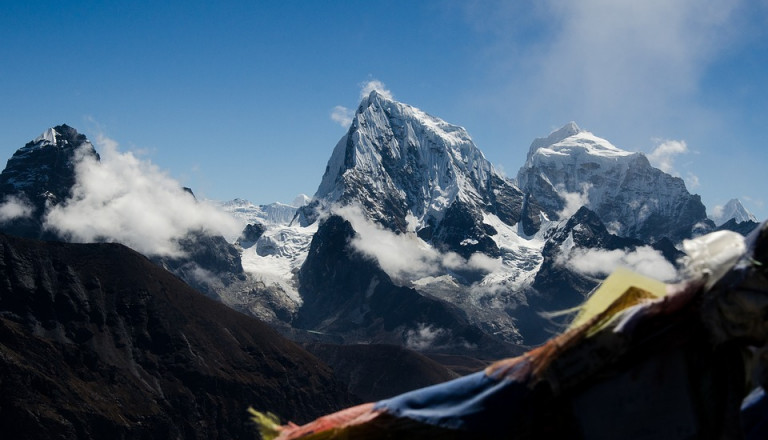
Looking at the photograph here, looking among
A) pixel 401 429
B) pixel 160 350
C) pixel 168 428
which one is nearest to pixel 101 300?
pixel 160 350

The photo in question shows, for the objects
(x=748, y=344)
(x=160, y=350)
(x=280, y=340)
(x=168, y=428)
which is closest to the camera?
(x=748, y=344)

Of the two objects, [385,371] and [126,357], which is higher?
[385,371]

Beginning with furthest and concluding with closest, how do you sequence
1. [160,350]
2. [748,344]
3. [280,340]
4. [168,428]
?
[280,340]
[160,350]
[168,428]
[748,344]

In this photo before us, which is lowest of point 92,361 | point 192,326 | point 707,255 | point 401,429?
point 401,429

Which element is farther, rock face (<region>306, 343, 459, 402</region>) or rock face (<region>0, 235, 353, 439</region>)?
rock face (<region>306, 343, 459, 402</region>)

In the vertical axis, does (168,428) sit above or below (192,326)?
below

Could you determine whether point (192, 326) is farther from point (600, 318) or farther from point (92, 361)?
point (600, 318)

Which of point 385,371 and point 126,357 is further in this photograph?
point 385,371

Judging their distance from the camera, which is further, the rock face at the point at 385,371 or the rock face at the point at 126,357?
the rock face at the point at 385,371
